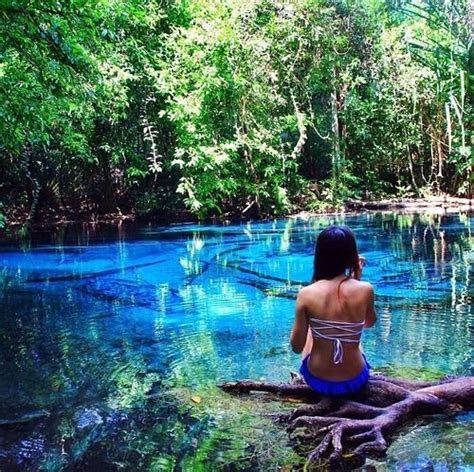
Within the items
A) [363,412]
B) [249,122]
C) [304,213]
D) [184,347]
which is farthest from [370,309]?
[304,213]

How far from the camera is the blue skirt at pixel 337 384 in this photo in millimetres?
3131

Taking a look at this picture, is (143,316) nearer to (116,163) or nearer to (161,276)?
(161,276)

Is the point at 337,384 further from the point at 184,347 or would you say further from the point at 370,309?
the point at 184,347

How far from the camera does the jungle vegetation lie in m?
17.5

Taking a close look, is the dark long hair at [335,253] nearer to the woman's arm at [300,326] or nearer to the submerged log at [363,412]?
the woman's arm at [300,326]

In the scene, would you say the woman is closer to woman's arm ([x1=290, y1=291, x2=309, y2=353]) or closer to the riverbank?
woman's arm ([x1=290, y1=291, x2=309, y2=353])

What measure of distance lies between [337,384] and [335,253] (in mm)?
702

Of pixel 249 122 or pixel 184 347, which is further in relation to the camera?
pixel 249 122

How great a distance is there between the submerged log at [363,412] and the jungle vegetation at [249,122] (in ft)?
40.8

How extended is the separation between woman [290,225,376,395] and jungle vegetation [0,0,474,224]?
12.3m

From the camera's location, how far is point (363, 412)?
2.99 m

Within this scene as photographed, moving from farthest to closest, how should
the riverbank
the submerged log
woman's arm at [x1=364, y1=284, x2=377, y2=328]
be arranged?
the riverbank < woman's arm at [x1=364, y1=284, x2=377, y2=328] < the submerged log

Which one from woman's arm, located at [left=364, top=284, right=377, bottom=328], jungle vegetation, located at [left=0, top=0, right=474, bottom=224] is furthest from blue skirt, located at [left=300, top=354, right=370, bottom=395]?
jungle vegetation, located at [left=0, top=0, right=474, bottom=224]

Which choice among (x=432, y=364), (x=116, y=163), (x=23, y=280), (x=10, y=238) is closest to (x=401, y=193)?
(x=116, y=163)
